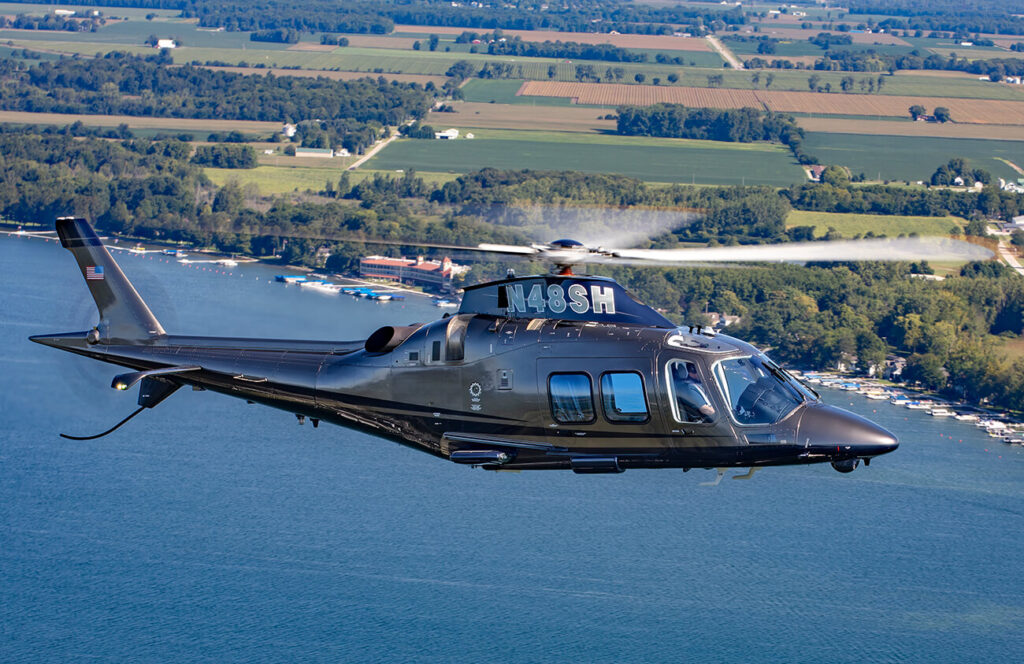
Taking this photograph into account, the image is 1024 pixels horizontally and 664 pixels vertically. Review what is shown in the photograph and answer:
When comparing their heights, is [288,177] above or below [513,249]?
below

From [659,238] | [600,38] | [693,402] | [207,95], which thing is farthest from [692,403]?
[600,38]

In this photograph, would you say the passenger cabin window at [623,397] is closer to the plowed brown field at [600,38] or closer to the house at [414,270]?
the house at [414,270]

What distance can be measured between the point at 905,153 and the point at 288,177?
1230 inches

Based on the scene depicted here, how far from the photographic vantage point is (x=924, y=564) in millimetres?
28156

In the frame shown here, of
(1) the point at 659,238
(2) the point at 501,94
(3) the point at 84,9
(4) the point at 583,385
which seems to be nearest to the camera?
(4) the point at 583,385

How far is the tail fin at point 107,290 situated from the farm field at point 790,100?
6636 cm

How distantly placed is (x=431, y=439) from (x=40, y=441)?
26016 millimetres

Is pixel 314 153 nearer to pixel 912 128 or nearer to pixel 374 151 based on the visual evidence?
pixel 374 151

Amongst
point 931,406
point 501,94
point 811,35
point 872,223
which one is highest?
point 811,35

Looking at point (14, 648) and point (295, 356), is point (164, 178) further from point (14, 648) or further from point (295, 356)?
point (295, 356)

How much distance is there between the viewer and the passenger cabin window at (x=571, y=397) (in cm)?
922

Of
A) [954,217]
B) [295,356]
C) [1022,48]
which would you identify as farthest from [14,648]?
[1022,48]

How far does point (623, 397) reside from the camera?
9.16 meters

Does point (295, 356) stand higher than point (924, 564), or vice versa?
point (295, 356)
